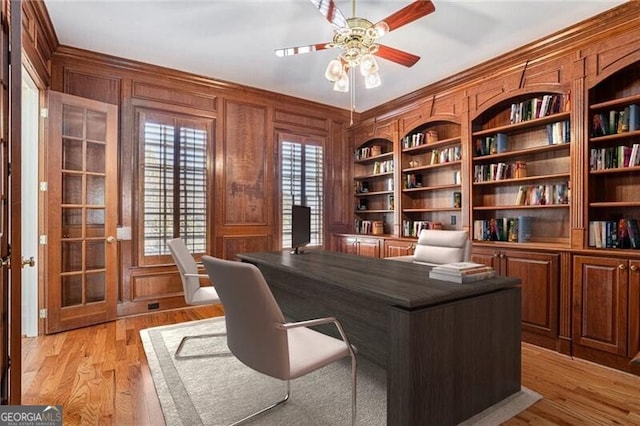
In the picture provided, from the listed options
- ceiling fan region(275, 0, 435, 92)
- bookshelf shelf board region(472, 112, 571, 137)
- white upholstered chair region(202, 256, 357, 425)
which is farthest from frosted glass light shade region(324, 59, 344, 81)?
bookshelf shelf board region(472, 112, 571, 137)

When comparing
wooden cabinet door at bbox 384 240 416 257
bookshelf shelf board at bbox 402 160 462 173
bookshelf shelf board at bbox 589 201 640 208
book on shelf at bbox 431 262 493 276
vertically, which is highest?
bookshelf shelf board at bbox 402 160 462 173

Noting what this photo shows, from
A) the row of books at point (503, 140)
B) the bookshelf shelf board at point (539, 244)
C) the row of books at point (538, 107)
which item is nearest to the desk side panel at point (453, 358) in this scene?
the bookshelf shelf board at point (539, 244)

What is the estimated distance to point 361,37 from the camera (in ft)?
7.64

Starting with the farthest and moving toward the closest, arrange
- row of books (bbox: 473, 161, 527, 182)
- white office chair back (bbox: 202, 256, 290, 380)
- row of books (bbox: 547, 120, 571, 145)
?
row of books (bbox: 473, 161, 527, 182) < row of books (bbox: 547, 120, 571, 145) < white office chair back (bbox: 202, 256, 290, 380)

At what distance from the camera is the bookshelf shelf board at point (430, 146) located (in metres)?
4.05

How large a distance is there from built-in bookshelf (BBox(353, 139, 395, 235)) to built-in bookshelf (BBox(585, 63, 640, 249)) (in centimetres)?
242

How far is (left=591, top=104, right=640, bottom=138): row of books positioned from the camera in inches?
104

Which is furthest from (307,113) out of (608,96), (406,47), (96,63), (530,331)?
(530,331)

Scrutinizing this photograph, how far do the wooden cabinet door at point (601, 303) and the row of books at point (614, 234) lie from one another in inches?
8.9

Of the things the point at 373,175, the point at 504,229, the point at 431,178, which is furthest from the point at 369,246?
the point at 504,229

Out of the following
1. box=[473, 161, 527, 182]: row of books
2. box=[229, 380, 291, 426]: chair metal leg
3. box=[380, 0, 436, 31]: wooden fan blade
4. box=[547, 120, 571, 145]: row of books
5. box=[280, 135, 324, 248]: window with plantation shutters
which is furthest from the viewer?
box=[280, 135, 324, 248]: window with plantation shutters

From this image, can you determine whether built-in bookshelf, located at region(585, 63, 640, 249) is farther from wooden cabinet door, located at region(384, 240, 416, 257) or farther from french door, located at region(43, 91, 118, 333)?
french door, located at region(43, 91, 118, 333)

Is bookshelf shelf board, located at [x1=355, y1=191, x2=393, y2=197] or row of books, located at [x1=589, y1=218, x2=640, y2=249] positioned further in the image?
bookshelf shelf board, located at [x1=355, y1=191, x2=393, y2=197]

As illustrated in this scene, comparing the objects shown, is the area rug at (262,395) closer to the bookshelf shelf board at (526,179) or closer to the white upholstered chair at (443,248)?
the white upholstered chair at (443,248)
